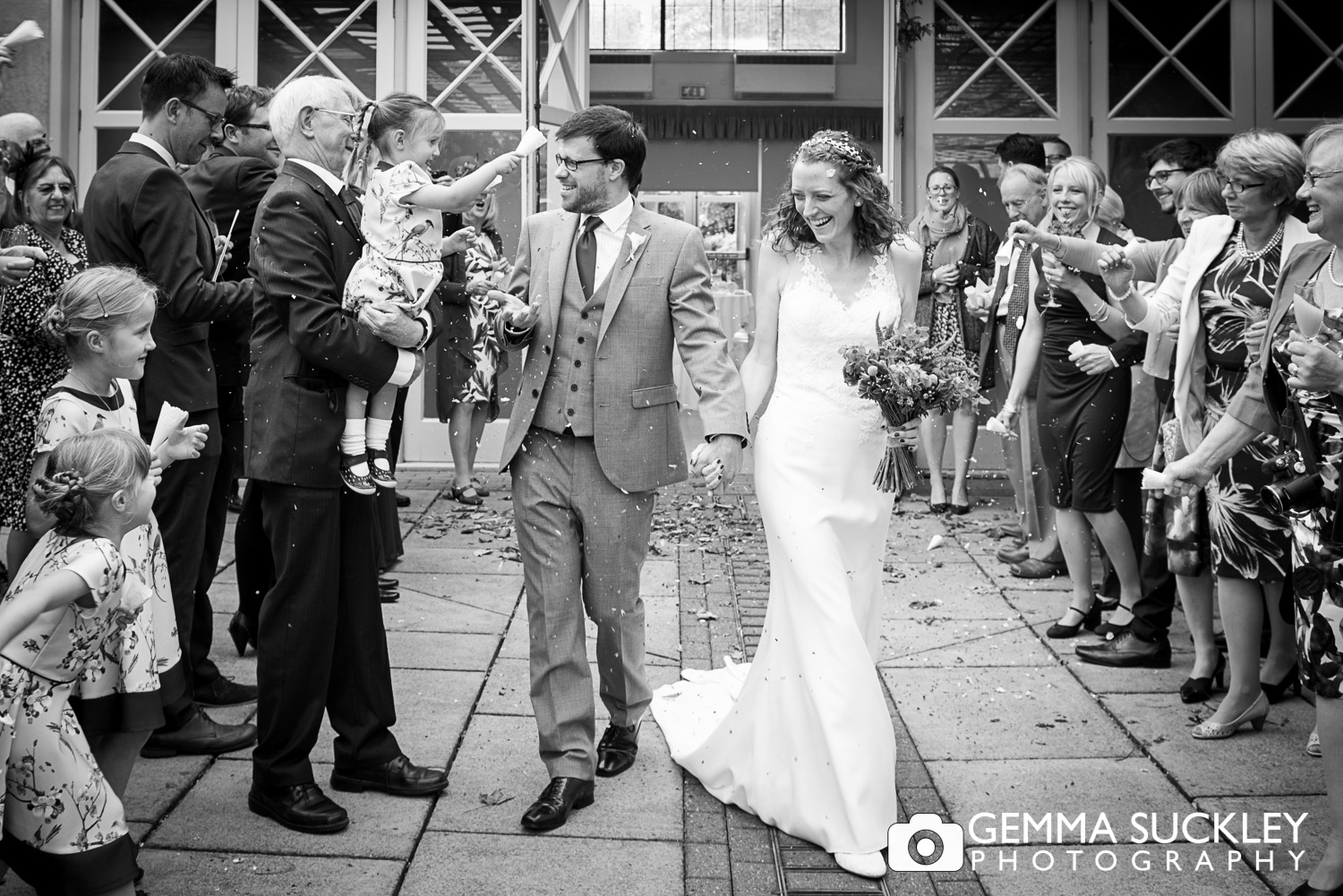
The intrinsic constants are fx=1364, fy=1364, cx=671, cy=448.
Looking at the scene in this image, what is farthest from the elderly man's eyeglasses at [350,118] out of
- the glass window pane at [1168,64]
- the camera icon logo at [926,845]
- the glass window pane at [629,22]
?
the glass window pane at [629,22]

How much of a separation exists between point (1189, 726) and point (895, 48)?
6.67 m

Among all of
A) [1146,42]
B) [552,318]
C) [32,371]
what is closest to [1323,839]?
[552,318]

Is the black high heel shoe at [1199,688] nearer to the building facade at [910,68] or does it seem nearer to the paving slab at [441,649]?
the paving slab at [441,649]

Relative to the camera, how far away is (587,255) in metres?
4.74

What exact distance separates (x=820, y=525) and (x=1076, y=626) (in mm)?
2649

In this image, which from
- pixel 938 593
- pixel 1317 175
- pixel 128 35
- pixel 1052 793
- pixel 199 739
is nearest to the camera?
pixel 1317 175

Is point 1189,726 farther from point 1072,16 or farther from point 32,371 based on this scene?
point 1072,16

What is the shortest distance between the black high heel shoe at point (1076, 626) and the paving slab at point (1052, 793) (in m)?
1.65

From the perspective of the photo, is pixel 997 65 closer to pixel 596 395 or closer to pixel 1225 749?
pixel 1225 749

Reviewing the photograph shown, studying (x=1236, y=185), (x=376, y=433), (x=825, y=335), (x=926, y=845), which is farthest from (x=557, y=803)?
(x=1236, y=185)

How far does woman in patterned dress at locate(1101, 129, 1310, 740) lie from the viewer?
16.3ft

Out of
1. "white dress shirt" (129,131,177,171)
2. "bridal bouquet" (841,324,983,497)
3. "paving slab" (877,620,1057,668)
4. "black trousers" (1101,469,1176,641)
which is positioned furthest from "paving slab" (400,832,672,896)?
"black trousers" (1101,469,1176,641)

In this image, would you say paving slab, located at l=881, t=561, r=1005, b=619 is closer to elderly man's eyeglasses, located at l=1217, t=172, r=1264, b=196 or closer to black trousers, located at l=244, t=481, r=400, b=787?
elderly man's eyeglasses, located at l=1217, t=172, r=1264, b=196

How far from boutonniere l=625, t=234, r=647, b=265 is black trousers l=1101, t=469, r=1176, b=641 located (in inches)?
108
